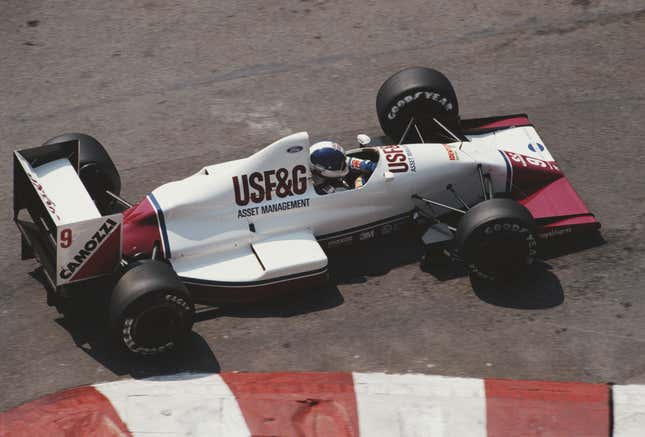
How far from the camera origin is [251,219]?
9.41 m

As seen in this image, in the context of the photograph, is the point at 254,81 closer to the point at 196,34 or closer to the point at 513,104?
the point at 196,34

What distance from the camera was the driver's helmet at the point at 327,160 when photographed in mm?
9641

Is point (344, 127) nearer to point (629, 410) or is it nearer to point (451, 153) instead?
point (451, 153)

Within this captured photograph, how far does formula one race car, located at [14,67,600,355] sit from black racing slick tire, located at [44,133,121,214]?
1cm

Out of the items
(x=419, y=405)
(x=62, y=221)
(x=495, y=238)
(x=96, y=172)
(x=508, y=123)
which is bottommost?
(x=419, y=405)

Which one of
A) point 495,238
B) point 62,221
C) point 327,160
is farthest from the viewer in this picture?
point 327,160

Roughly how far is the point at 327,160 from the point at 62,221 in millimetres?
2731

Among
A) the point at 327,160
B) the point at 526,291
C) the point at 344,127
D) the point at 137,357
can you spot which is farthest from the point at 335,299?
the point at 344,127

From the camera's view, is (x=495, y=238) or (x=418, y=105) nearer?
(x=495, y=238)

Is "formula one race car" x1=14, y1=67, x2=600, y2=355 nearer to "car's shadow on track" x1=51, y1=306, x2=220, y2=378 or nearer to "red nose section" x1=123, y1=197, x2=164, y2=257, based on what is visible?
"red nose section" x1=123, y1=197, x2=164, y2=257

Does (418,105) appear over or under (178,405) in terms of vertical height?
over

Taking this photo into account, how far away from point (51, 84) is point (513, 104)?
20.5 feet

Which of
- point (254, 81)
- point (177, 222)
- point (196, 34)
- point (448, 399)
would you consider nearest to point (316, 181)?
point (177, 222)

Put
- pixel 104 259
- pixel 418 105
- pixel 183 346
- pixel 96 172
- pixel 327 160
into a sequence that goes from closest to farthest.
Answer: pixel 104 259 < pixel 183 346 < pixel 327 160 < pixel 96 172 < pixel 418 105
